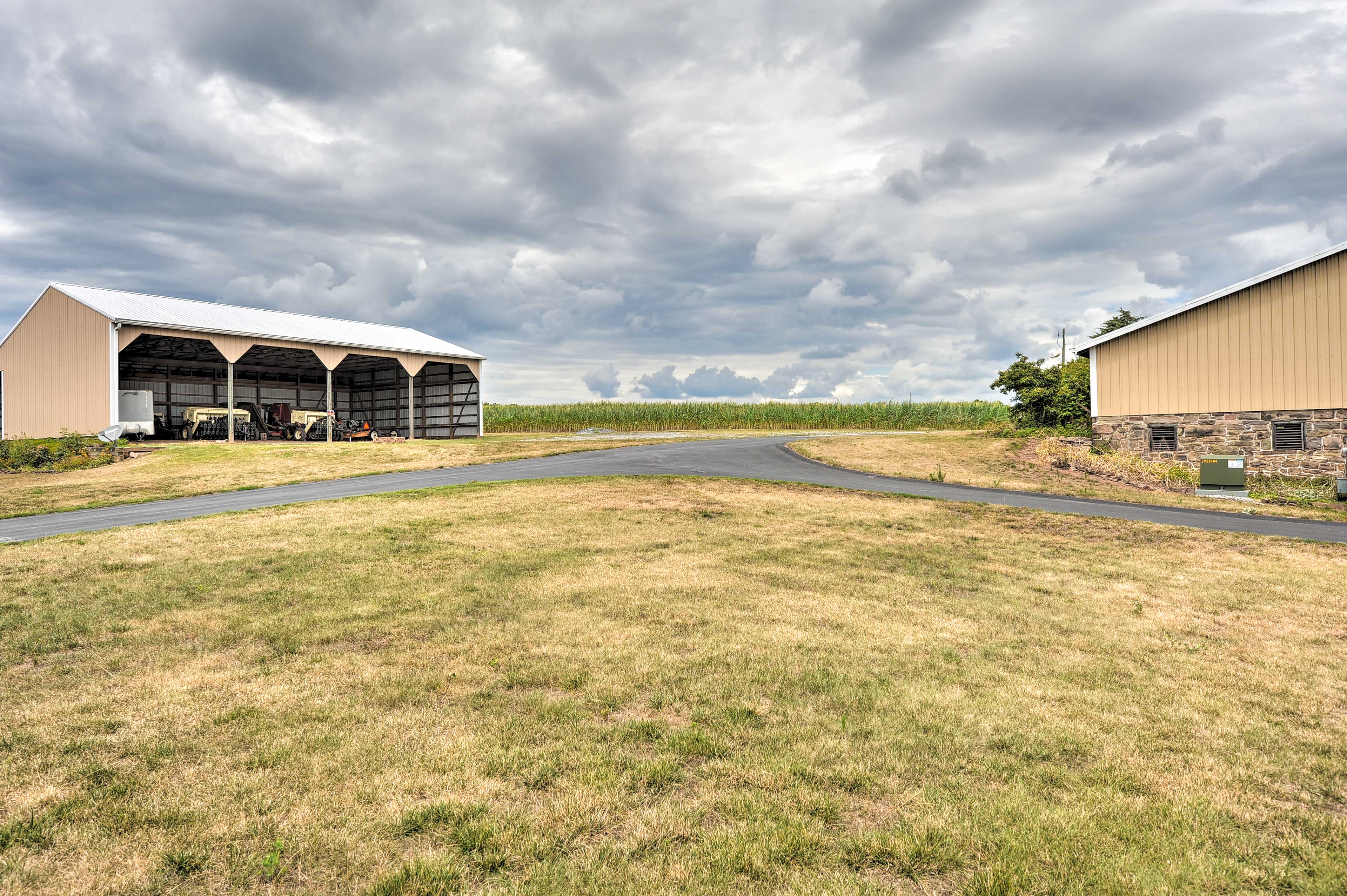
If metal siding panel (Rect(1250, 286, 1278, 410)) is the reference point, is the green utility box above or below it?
below

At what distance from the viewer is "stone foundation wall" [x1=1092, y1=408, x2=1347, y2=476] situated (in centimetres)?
1986

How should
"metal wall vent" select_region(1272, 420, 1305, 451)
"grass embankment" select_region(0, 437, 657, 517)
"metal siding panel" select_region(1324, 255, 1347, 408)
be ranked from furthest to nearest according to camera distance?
"metal wall vent" select_region(1272, 420, 1305, 451)
"metal siding panel" select_region(1324, 255, 1347, 408)
"grass embankment" select_region(0, 437, 657, 517)

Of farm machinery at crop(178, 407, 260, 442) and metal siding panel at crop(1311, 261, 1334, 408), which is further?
farm machinery at crop(178, 407, 260, 442)

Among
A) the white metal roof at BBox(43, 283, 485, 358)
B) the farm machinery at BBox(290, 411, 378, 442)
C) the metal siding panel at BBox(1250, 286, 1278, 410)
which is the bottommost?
the farm machinery at BBox(290, 411, 378, 442)

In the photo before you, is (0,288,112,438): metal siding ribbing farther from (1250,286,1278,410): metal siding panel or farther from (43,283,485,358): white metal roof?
(1250,286,1278,410): metal siding panel

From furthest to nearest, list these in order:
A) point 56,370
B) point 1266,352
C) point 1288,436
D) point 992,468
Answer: point 56,370 < point 992,468 < point 1266,352 < point 1288,436

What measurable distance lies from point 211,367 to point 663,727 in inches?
1758

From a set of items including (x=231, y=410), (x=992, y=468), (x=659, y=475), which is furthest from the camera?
(x=231, y=410)

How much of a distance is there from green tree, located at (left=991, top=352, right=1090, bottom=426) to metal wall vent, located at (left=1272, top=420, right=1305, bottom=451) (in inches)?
236

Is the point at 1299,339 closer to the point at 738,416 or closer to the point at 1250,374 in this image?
the point at 1250,374

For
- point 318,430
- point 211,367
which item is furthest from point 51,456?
point 211,367

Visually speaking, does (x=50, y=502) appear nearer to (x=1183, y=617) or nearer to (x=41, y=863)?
(x=41, y=863)

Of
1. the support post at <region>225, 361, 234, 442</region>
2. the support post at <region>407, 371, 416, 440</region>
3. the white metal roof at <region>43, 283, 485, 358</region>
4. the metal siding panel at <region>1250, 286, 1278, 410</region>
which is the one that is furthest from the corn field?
the metal siding panel at <region>1250, 286, 1278, 410</region>

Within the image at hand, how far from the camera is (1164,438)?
899 inches
